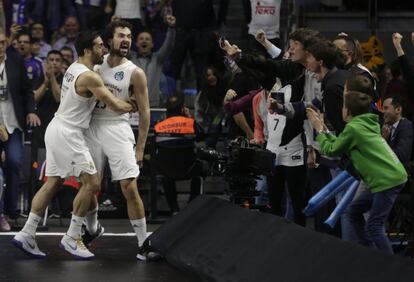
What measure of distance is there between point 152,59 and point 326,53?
6.89 meters

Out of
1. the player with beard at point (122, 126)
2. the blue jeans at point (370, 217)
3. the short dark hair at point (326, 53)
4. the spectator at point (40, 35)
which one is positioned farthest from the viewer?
the spectator at point (40, 35)

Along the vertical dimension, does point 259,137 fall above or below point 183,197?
above

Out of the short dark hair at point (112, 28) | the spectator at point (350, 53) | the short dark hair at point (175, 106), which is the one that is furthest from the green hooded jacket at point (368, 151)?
the short dark hair at point (175, 106)

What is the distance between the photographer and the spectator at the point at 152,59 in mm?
16922

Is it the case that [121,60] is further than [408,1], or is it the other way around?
[408,1]

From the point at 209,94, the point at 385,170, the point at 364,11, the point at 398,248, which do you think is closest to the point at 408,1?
the point at 364,11

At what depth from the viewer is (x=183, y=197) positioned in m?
16.6

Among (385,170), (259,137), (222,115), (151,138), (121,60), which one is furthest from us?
(222,115)

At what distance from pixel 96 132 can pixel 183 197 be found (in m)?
5.15

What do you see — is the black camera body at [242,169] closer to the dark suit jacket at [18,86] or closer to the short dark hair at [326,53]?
the short dark hair at [326,53]

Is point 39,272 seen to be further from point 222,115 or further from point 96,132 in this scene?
point 222,115

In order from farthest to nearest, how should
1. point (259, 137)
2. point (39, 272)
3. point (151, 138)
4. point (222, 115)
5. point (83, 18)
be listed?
point (83, 18)
point (222, 115)
point (151, 138)
point (259, 137)
point (39, 272)

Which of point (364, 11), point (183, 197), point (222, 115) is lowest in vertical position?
point (183, 197)

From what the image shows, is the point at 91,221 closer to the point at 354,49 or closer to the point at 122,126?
the point at 122,126
